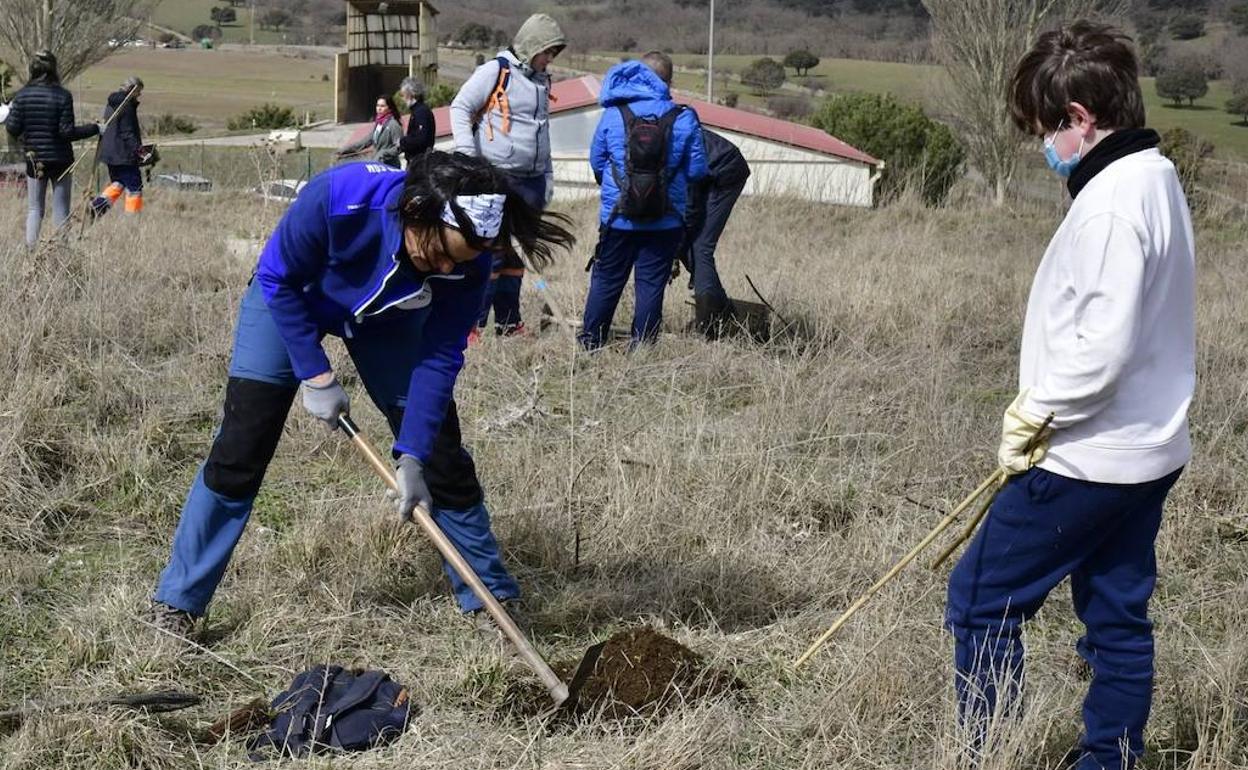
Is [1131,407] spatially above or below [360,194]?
below

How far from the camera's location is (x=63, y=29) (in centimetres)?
2214

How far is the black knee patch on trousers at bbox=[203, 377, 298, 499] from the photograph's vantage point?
3402 mm

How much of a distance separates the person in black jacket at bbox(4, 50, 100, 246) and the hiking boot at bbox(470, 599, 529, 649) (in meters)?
6.93

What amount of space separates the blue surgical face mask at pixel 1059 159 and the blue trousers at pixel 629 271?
421cm

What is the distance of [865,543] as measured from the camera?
13.9 feet

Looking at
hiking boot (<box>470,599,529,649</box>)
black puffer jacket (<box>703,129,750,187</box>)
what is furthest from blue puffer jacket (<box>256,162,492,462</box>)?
black puffer jacket (<box>703,129,750,187</box>)

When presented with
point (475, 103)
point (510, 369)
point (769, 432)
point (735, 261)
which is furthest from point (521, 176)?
point (735, 261)

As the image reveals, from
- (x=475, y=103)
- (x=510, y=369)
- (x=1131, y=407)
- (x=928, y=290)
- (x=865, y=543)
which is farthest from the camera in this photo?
(x=928, y=290)

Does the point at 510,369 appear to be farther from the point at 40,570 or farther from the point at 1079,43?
the point at 1079,43

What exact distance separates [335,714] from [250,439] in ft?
2.53

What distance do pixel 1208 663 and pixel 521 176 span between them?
454 cm

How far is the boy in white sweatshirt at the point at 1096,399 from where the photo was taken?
2389 millimetres

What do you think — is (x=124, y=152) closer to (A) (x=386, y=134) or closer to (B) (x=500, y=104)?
(A) (x=386, y=134)

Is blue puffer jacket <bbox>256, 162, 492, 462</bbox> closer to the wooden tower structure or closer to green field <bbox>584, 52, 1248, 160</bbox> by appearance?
the wooden tower structure
